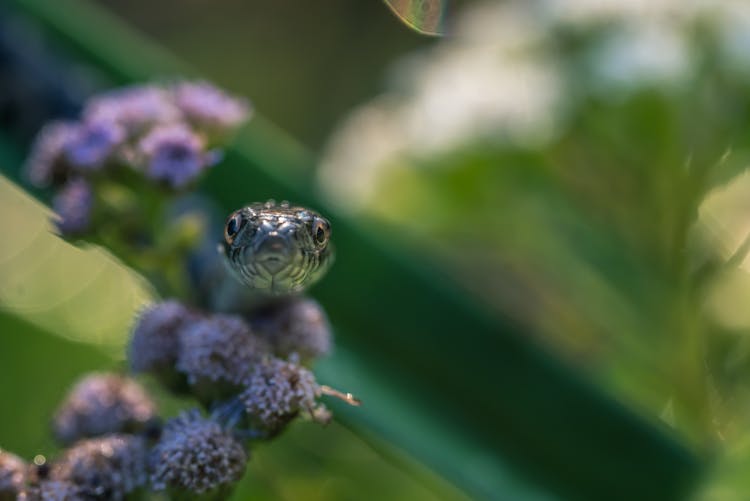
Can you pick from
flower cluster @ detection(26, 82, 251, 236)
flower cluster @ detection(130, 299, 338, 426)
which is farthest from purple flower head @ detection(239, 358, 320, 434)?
flower cluster @ detection(26, 82, 251, 236)

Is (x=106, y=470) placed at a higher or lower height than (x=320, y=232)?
lower

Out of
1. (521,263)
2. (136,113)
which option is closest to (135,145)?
(136,113)

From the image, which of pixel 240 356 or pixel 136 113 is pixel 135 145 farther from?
pixel 240 356

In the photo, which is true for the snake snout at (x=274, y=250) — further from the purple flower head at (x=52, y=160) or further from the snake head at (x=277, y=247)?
the purple flower head at (x=52, y=160)

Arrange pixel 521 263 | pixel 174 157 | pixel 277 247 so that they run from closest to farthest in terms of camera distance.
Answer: pixel 277 247 < pixel 174 157 < pixel 521 263

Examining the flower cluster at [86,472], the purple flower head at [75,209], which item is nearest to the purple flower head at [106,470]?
the flower cluster at [86,472]

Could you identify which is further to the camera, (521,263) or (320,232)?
(521,263)
